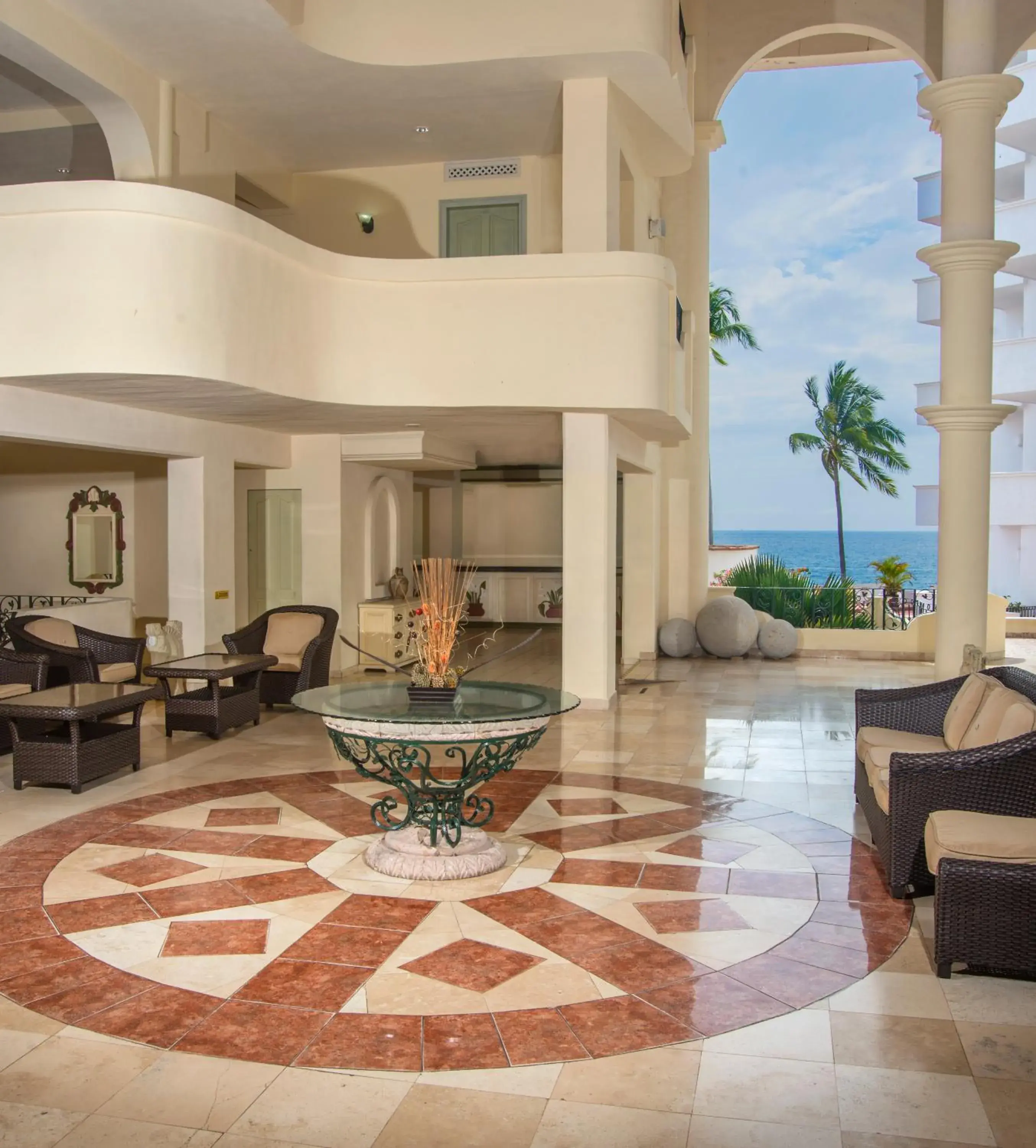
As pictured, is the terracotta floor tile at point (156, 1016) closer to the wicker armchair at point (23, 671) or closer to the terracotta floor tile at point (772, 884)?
the terracotta floor tile at point (772, 884)

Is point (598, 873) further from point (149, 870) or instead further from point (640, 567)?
point (640, 567)

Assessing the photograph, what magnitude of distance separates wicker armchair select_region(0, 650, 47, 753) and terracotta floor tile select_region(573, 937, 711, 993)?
5.62 m

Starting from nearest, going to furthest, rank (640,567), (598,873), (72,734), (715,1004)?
1. (715,1004)
2. (598,873)
3. (72,734)
4. (640,567)

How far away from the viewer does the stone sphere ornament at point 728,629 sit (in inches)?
580

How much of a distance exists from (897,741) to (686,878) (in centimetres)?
164

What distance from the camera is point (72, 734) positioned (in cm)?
723

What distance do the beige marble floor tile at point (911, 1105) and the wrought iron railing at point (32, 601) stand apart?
10.2 metres

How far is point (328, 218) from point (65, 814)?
8109mm

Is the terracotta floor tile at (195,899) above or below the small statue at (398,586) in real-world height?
below

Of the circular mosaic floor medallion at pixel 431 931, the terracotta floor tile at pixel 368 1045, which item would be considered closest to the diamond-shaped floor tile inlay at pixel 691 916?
the circular mosaic floor medallion at pixel 431 931

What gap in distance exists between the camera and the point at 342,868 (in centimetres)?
568

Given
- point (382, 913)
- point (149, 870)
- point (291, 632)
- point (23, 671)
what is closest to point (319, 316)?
point (291, 632)

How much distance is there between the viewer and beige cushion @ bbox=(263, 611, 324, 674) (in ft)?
35.2

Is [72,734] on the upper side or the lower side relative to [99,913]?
upper
